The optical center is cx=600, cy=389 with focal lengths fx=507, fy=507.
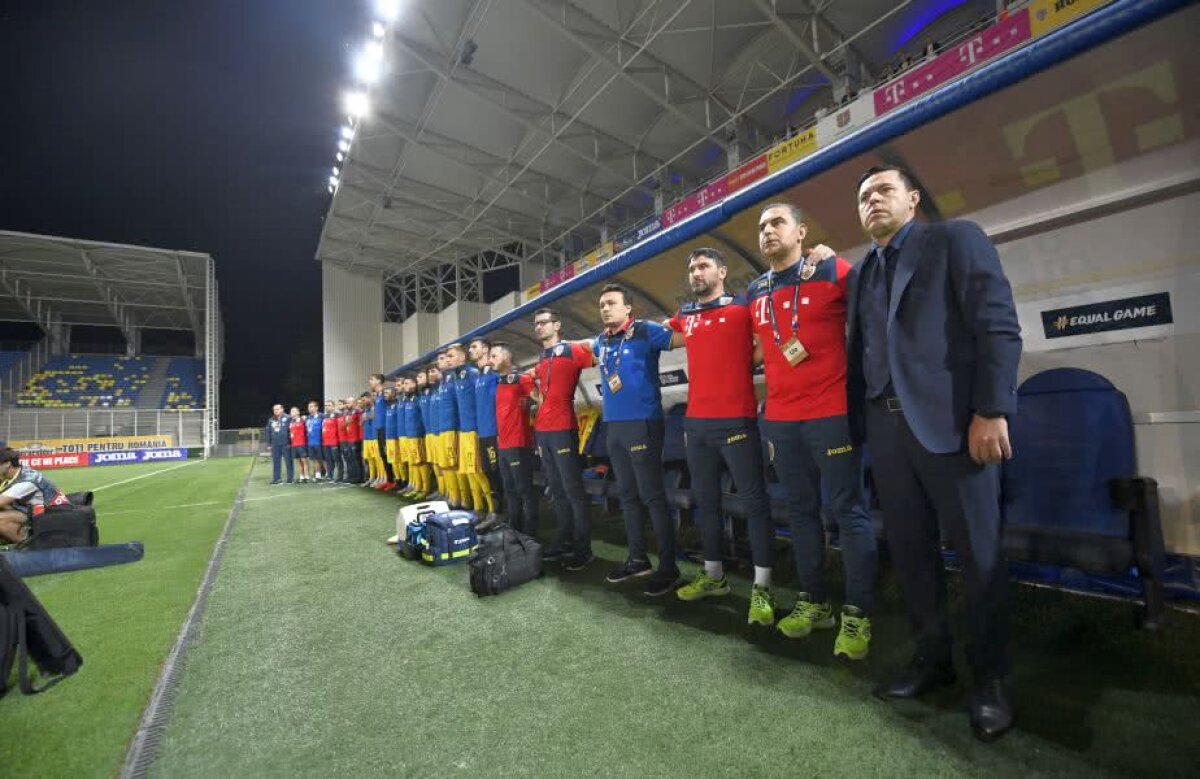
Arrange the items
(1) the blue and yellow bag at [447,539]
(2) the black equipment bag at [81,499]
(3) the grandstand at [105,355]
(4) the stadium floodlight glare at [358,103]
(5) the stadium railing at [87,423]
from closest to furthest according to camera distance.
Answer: (1) the blue and yellow bag at [447,539], (2) the black equipment bag at [81,499], (4) the stadium floodlight glare at [358,103], (5) the stadium railing at [87,423], (3) the grandstand at [105,355]

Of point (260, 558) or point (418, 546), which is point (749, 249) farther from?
point (260, 558)

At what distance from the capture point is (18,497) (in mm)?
4762

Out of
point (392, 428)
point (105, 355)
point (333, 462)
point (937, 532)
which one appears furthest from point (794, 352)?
point (105, 355)

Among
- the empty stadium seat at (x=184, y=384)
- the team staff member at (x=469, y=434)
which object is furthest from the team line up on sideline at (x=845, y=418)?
the empty stadium seat at (x=184, y=384)

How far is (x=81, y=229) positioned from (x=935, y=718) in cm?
5678

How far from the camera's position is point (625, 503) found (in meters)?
3.56

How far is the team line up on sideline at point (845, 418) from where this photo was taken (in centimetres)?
170

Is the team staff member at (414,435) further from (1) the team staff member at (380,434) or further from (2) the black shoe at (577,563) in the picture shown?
(2) the black shoe at (577,563)

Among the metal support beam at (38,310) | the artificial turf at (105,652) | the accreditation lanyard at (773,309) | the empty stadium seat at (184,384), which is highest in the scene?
the metal support beam at (38,310)

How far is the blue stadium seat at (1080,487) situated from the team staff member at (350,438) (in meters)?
11.4

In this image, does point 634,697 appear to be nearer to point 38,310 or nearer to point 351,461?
point 351,461

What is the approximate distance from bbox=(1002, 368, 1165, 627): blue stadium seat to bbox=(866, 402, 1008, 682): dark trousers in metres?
0.64

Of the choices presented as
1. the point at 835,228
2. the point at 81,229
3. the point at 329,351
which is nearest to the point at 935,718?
the point at 835,228

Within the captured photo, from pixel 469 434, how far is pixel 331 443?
7.52 metres
